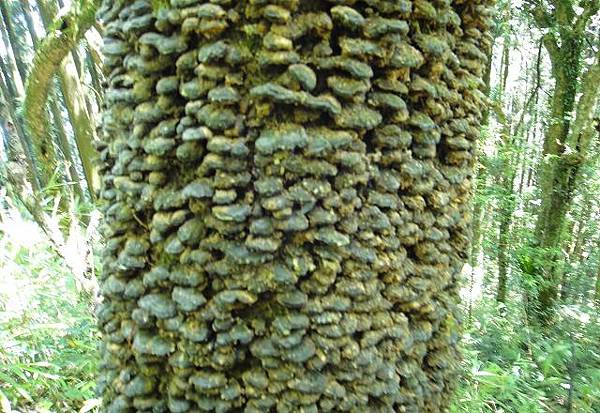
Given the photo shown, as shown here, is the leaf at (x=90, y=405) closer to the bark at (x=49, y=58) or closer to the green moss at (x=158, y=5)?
the bark at (x=49, y=58)

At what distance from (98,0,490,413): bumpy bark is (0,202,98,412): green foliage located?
151 cm

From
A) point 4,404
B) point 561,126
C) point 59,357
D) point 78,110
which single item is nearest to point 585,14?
point 561,126

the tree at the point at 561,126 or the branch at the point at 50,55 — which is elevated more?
the branch at the point at 50,55

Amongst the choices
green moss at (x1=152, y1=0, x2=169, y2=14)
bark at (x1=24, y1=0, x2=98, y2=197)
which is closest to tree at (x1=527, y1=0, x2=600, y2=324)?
bark at (x1=24, y1=0, x2=98, y2=197)

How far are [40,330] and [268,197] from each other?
2.60m

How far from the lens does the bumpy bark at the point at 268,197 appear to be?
3.96ft

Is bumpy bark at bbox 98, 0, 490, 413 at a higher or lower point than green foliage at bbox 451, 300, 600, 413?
higher

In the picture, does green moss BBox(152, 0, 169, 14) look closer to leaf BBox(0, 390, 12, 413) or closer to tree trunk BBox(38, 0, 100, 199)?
leaf BBox(0, 390, 12, 413)

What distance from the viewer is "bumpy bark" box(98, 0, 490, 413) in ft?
3.96

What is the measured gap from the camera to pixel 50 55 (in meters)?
3.03

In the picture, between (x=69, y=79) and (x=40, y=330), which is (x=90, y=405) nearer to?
(x=40, y=330)

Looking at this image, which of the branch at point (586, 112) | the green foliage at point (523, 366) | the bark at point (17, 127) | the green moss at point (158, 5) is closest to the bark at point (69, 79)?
the bark at point (17, 127)

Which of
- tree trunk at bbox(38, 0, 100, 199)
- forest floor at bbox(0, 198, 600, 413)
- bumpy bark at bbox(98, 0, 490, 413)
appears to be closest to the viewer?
bumpy bark at bbox(98, 0, 490, 413)

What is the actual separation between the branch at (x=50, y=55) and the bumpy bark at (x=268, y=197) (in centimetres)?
163
